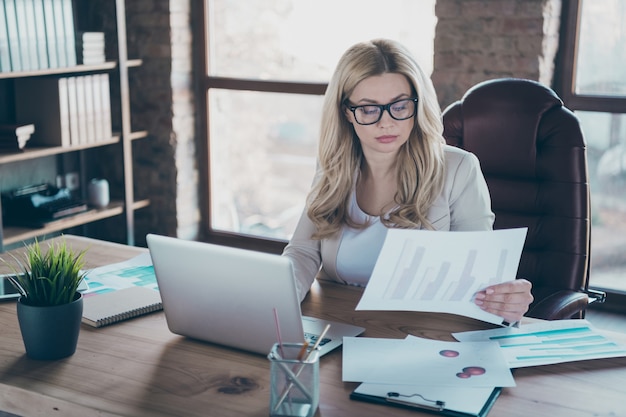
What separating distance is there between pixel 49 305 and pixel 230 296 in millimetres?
341

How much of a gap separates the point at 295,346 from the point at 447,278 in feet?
1.31

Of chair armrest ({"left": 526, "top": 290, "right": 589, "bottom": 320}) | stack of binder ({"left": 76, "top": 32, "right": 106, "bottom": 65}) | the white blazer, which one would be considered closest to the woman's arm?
the white blazer

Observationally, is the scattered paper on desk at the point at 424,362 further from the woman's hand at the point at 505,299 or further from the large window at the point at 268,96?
the large window at the point at 268,96

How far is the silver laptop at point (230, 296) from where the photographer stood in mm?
1375

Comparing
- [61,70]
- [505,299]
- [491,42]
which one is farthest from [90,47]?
[505,299]

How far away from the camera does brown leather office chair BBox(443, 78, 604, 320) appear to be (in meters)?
2.22

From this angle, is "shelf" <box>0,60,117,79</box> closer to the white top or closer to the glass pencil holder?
the white top

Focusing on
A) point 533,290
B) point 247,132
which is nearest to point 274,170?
point 247,132

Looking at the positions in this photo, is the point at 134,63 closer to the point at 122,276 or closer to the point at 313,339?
the point at 122,276

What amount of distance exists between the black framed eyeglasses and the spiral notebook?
2.24ft

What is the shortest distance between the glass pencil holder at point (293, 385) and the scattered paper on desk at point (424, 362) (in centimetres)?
14

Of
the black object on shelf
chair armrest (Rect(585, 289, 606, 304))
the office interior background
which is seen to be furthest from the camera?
the black object on shelf

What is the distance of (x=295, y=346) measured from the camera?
126 cm

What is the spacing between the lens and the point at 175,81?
13.7 ft
